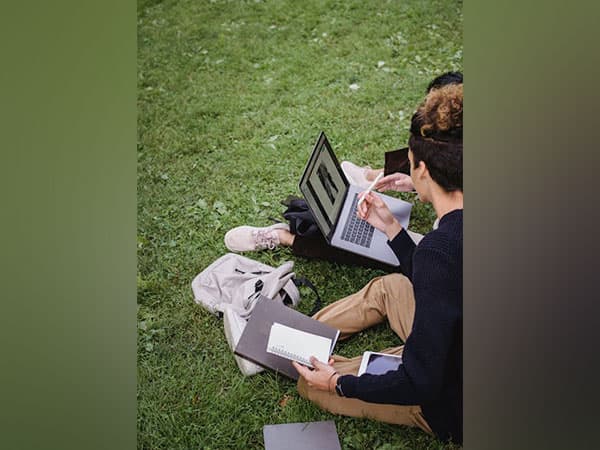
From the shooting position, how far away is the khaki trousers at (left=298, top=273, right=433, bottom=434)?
311 centimetres

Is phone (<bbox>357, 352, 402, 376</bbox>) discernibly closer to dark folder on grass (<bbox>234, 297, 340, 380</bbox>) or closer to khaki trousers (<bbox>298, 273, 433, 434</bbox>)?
khaki trousers (<bbox>298, 273, 433, 434</bbox>)

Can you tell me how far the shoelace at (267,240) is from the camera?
13.4 feet

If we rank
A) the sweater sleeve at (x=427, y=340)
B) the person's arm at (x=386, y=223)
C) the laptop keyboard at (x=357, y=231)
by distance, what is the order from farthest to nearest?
the laptop keyboard at (x=357, y=231), the person's arm at (x=386, y=223), the sweater sleeve at (x=427, y=340)

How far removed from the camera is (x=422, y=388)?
2.57m

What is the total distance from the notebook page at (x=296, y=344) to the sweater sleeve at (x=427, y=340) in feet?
1.98

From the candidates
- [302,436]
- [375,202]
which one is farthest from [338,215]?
[302,436]

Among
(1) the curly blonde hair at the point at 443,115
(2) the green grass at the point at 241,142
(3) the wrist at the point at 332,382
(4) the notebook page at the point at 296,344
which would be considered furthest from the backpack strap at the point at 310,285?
(1) the curly blonde hair at the point at 443,115

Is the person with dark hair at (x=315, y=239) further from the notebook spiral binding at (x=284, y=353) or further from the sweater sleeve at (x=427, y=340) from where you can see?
the sweater sleeve at (x=427, y=340)

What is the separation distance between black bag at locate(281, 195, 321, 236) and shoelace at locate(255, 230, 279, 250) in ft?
0.39

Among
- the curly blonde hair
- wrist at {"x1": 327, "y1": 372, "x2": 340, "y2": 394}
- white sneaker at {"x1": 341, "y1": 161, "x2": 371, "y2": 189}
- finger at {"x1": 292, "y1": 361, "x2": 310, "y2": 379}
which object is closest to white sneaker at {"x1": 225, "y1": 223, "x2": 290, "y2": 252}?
white sneaker at {"x1": 341, "y1": 161, "x2": 371, "y2": 189}

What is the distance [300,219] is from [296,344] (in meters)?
0.90
